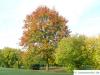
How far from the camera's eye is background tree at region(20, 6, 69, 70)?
5806 centimetres

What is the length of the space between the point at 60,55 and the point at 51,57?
433 inches

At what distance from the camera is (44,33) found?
58.3m

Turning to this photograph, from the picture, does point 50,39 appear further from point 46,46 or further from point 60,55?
point 60,55

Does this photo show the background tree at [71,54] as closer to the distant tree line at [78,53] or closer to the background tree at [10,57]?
the distant tree line at [78,53]

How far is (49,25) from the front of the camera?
57.9 meters

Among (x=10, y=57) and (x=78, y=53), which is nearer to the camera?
(x=78, y=53)

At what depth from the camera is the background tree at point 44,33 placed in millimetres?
58062

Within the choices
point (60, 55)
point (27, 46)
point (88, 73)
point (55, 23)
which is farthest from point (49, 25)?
point (88, 73)

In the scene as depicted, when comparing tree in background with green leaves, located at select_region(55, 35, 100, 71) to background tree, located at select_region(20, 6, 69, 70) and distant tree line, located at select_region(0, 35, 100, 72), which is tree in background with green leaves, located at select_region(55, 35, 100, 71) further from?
background tree, located at select_region(20, 6, 69, 70)

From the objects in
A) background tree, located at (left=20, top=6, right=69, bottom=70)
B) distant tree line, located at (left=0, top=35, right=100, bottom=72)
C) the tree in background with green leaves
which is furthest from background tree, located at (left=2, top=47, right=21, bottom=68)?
the tree in background with green leaves

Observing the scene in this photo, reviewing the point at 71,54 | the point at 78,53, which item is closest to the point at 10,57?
the point at 78,53

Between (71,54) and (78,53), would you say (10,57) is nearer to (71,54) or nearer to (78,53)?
(78,53)

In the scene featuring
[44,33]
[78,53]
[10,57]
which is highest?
[44,33]

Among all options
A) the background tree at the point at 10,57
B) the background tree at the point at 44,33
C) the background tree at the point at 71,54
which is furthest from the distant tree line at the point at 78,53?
the background tree at the point at 10,57
